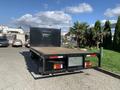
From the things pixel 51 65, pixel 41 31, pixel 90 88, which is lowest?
pixel 90 88

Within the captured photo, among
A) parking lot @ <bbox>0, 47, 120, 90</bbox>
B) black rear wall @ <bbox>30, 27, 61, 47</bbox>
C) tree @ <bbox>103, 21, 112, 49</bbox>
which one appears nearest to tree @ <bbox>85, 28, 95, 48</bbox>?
tree @ <bbox>103, 21, 112, 49</bbox>

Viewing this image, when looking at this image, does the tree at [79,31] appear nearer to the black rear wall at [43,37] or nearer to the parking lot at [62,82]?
the black rear wall at [43,37]

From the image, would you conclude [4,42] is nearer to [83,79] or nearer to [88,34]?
[88,34]

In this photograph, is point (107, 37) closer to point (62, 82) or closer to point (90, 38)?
point (90, 38)

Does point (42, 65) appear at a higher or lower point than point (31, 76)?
higher

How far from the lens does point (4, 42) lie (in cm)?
2539

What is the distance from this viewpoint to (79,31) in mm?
24922

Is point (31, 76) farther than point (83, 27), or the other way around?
point (83, 27)

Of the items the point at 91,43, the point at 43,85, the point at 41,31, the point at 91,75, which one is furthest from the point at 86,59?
the point at 91,43

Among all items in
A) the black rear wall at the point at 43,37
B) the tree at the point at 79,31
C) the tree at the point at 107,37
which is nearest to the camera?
the black rear wall at the point at 43,37

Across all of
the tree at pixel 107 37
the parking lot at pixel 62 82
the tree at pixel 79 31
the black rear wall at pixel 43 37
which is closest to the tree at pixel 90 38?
the tree at pixel 79 31

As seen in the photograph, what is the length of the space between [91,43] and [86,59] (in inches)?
672

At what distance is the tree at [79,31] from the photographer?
976 inches

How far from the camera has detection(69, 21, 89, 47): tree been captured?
24797mm
